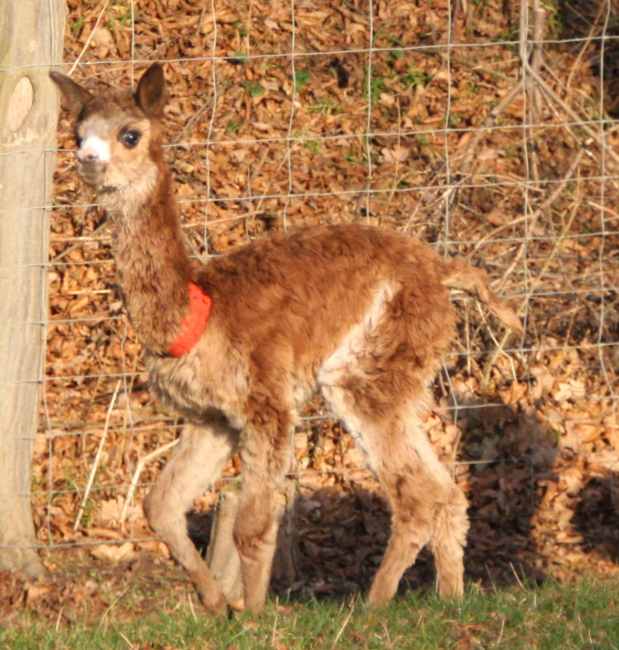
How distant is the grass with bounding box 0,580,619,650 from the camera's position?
5.38 m

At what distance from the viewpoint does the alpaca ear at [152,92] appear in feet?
20.5

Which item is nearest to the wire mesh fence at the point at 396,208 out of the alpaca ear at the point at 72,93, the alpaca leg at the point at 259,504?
the alpaca ear at the point at 72,93

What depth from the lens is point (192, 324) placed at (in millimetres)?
6305

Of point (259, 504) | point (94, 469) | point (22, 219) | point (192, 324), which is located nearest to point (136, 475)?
point (94, 469)

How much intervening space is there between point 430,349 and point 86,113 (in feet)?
6.21

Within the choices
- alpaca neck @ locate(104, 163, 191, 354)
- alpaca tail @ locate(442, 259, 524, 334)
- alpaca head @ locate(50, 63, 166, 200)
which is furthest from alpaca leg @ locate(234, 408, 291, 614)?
alpaca head @ locate(50, 63, 166, 200)

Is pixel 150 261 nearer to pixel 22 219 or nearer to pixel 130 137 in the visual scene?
pixel 130 137

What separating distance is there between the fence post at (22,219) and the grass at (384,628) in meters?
1.24

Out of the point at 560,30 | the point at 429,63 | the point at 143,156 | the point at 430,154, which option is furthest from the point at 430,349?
the point at 560,30

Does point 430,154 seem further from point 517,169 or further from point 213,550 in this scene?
point 213,550

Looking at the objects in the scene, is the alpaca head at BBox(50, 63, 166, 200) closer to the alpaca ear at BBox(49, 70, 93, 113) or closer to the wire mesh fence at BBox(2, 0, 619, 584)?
the alpaca ear at BBox(49, 70, 93, 113)

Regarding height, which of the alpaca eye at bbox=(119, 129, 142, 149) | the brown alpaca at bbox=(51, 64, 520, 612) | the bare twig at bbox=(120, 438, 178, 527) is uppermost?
the alpaca eye at bbox=(119, 129, 142, 149)

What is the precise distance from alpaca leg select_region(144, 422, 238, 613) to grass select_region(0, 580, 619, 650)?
266mm

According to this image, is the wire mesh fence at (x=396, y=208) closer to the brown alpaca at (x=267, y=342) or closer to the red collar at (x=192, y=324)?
the brown alpaca at (x=267, y=342)
